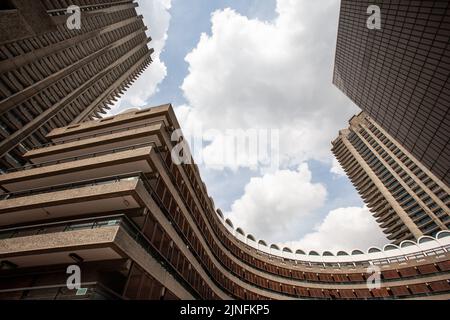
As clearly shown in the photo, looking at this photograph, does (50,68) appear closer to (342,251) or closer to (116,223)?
(116,223)

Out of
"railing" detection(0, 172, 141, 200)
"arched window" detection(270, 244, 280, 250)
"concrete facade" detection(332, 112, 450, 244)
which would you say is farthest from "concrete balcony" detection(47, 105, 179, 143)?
"concrete facade" detection(332, 112, 450, 244)

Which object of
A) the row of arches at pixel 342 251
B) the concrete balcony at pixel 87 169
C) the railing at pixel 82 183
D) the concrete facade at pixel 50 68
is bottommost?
the railing at pixel 82 183

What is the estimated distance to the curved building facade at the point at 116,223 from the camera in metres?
11.2

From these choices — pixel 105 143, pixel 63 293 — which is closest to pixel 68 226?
pixel 63 293

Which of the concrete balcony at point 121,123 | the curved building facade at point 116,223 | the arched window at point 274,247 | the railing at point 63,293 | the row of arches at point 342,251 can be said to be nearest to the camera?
the railing at point 63,293

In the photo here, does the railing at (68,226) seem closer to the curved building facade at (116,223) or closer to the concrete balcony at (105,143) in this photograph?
the curved building facade at (116,223)

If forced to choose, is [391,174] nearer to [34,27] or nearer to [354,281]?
[354,281]

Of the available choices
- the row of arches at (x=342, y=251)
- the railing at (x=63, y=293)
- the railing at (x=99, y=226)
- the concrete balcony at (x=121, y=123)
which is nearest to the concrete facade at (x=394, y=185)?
the row of arches at (x=342, y=251)

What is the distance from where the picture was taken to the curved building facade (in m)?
11.2

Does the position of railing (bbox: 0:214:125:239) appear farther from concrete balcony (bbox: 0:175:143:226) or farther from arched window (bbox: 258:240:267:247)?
arched window (bbox: 258:240:267:247)

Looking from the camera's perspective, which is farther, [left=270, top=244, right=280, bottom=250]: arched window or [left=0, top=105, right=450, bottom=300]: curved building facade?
[left=270, top=244, right=280, bottom=250]: arched window

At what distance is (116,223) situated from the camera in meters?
11.1
